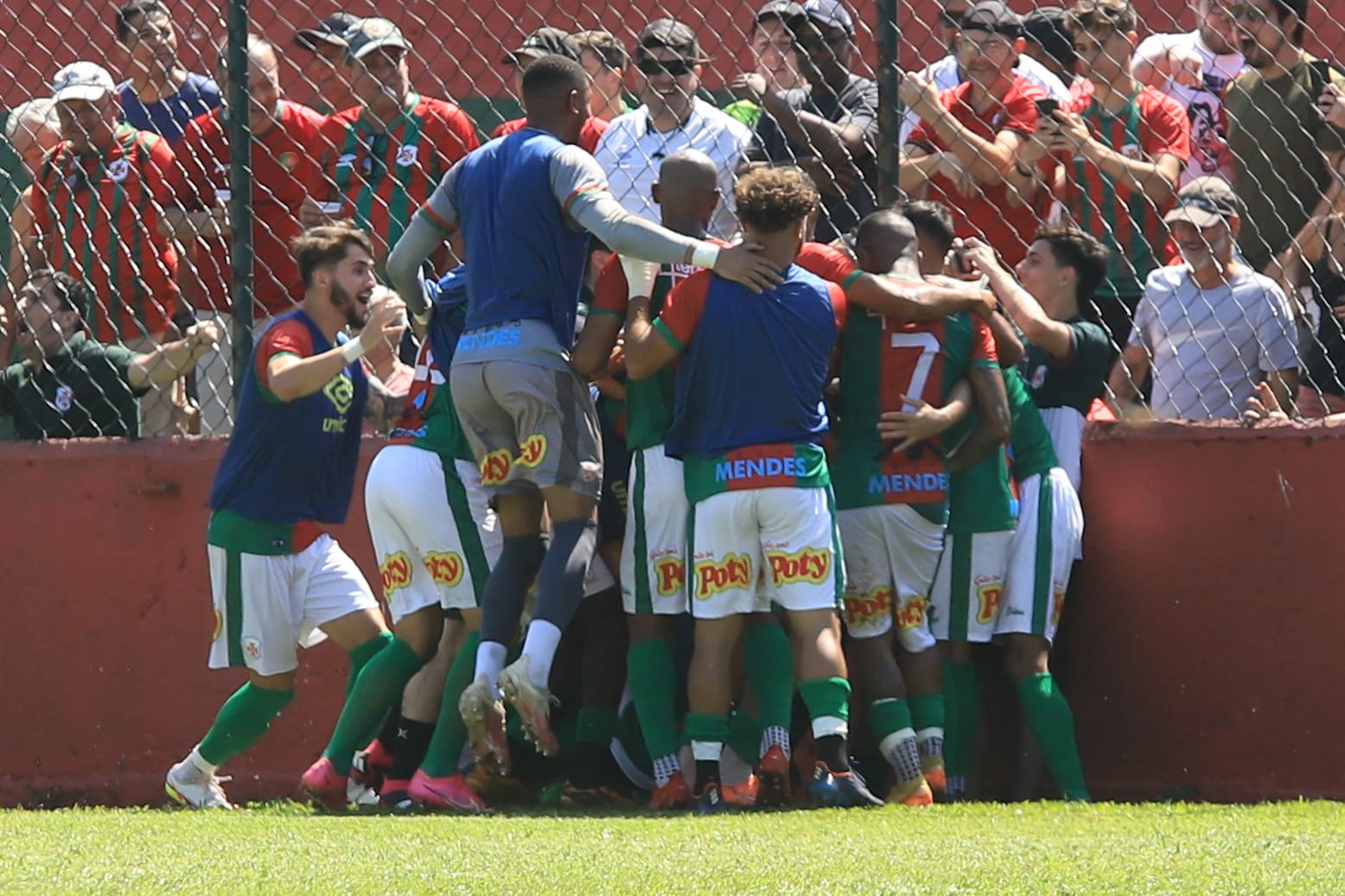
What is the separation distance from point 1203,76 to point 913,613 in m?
2.78

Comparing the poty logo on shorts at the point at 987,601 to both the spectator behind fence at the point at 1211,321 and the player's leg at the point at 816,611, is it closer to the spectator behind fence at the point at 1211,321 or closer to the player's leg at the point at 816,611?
the player's leg at the point at 816,611

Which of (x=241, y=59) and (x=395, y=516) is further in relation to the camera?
(x=241, y=59)

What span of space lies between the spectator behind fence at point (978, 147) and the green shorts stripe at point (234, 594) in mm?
2480

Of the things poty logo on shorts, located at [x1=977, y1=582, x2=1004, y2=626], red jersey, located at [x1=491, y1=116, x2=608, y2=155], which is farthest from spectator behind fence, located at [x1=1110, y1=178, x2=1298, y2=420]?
red jersey, located at [x1=491, y1=116, x2=608, y2=155]

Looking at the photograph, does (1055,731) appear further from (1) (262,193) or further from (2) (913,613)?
(1) (262,193)

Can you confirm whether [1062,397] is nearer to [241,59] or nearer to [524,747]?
[524,747]

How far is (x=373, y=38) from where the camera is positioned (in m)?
8.15

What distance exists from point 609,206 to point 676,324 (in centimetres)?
40

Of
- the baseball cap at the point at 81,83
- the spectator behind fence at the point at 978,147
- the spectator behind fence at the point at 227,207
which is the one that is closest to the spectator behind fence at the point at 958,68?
the spectator behind fence at the point at 978,147

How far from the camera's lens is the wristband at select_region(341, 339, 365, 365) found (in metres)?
6.38

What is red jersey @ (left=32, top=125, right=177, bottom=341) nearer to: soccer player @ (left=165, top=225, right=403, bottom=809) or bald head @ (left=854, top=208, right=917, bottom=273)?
soccer player @ (left=165, top=225, right=403, bottom=809)

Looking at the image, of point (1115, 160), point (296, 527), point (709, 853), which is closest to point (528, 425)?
point (296, 527)

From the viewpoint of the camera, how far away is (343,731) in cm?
663

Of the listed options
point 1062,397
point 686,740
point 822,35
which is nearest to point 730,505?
point 686,740
